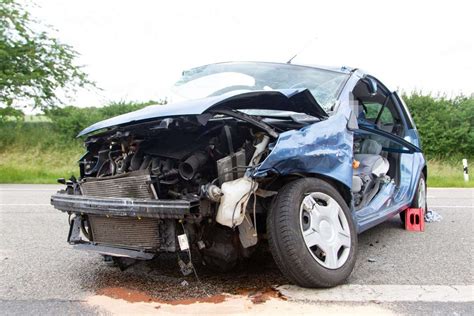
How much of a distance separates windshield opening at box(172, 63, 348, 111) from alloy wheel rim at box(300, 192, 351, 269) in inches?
44.3

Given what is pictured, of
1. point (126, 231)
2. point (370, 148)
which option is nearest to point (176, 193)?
point (126, 231)

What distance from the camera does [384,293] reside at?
10.8 feet

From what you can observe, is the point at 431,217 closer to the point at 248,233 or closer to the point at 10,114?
the point at 248,233

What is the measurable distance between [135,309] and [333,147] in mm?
1835

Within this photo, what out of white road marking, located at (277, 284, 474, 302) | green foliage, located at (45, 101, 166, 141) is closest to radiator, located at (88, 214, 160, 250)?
white road marking, located at (277, 284, 474, 302)

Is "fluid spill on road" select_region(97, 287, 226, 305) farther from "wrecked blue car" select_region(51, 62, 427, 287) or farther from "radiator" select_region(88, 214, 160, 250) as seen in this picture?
"radiator" select_region(88, 214, 160, 250)

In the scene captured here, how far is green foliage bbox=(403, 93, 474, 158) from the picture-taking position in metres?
23.4

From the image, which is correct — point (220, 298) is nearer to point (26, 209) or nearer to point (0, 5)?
point (26, 209)

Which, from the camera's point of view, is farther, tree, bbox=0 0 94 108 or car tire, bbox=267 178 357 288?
tree, bbox=0 0 94 108

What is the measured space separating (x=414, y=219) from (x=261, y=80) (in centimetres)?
265

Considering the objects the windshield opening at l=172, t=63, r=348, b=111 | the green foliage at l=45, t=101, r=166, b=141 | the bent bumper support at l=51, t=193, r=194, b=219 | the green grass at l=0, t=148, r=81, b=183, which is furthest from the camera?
the green foliage at l=45, t=101, r=166, b=141

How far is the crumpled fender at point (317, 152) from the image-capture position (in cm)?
318

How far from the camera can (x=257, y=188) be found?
3.24m

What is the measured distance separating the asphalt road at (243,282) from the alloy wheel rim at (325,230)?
231 mm
